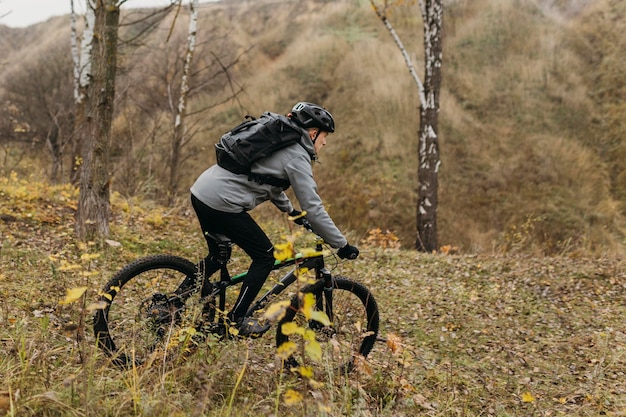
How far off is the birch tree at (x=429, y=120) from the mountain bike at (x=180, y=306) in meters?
7.25

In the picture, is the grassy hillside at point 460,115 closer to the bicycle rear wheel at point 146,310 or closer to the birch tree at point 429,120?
the birch tree at point 429,120

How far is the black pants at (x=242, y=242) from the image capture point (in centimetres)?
413

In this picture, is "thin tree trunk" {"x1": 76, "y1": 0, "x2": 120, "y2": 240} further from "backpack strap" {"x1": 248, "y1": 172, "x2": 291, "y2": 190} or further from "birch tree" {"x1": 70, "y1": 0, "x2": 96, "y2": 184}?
"backpack strap" {"x1": 248, "y1": 172, "x2": 291, "y2": 190}

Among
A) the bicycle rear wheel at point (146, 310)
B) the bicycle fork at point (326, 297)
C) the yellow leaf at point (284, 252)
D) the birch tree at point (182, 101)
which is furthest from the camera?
the birch tree at point (182, 101)

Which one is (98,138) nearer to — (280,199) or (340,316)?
(280,199)

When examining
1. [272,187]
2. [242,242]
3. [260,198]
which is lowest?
[242,242]

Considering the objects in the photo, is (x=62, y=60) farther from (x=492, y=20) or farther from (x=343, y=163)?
(x=492, y=20)

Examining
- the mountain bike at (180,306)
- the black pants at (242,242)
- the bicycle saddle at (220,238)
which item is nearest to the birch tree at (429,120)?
the mountain bike at (180,306)

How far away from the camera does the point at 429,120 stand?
11.5 metres

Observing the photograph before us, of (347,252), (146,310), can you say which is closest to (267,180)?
(347,252)

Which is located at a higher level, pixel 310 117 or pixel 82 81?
pixel 82 81

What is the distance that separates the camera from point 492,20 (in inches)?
909

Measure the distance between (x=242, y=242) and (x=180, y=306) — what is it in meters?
0.79

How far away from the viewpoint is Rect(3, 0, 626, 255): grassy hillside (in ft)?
50.3
